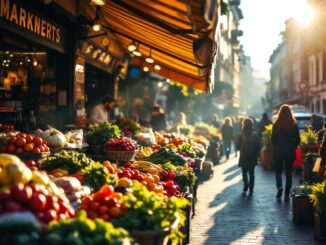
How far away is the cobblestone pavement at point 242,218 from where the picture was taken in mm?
7152

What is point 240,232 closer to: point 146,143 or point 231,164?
point 146,143

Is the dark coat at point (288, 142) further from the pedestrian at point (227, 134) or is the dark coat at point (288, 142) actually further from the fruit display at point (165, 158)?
the pedestrian at point (227, 134)

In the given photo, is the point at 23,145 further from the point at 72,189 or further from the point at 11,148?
the point at 72,189

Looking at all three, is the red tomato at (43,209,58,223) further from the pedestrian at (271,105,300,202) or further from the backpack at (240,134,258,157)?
the backpack at (240,134,258,157)

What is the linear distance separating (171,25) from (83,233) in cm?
567

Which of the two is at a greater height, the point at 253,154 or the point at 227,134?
the point at 227,134

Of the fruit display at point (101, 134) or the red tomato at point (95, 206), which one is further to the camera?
the fruit display at point (101, 134)

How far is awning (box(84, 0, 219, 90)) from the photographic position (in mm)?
5033

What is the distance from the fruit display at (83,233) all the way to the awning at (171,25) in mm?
1777

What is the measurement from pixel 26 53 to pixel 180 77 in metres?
4.49

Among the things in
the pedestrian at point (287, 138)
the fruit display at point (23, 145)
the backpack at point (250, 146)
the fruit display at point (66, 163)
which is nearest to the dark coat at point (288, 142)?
the pedestrian at point (287, 138)

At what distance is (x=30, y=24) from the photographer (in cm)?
813

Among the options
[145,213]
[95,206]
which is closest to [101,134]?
[95,206]

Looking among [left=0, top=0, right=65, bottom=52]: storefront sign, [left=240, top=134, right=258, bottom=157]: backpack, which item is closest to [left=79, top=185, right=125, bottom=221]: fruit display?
[left=0, top=0, right=65, bottom=52]: storefront sign
